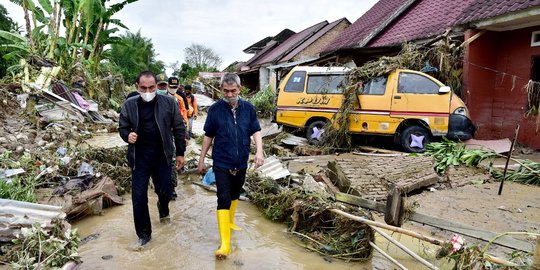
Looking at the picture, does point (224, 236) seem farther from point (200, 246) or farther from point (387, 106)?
point (387, 106)

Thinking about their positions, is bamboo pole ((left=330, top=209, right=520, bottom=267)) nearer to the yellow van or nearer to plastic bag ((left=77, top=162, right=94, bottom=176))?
plastic bag ((left=77, top=162, right=94, bottom=176))

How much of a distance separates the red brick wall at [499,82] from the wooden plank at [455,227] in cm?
636

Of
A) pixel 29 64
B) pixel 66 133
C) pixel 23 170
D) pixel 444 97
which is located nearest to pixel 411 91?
pixel 444 97

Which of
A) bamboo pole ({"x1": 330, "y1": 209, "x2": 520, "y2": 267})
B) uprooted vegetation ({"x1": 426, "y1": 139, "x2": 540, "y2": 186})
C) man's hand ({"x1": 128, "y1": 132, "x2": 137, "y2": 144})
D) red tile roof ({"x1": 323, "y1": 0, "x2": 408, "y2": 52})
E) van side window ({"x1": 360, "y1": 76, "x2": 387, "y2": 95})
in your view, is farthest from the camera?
red tile roof ({"x1": 323, "y1": 0, "x2": 408, "y2": 52})

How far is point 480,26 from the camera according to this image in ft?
27.7

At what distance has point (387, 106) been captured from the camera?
27.6 ft

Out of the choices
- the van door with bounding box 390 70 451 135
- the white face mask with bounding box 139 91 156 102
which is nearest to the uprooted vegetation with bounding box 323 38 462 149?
the van door with bounding box 390 70 451 135

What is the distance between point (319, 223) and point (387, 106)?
5124 millimetres

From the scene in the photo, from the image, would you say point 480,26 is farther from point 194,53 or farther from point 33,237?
point 194,53

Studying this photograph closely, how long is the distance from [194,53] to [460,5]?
46.0 metres

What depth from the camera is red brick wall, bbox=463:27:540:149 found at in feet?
27.6

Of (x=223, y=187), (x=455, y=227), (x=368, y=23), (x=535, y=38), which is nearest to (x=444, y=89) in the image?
(x=535, y=38)

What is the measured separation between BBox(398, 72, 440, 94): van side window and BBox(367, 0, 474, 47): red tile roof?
2436 mm

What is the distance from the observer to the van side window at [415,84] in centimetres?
809
